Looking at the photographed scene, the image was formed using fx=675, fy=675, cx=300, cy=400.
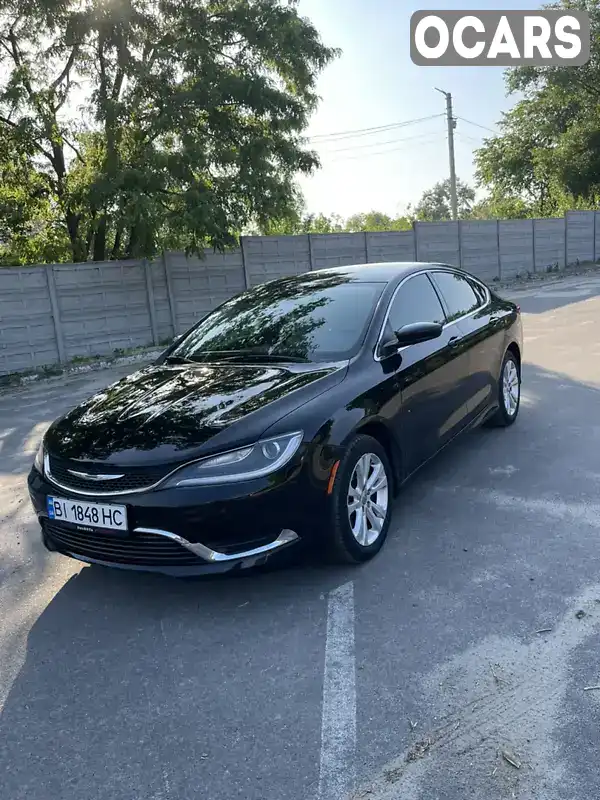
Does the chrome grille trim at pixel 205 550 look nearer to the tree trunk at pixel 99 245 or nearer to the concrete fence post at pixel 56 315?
the concrete fence post at pixel 56 315

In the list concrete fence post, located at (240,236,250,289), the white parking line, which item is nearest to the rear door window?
the white parking line

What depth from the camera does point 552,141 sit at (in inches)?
1436

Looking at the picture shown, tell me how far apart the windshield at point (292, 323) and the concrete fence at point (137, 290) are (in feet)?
25.5

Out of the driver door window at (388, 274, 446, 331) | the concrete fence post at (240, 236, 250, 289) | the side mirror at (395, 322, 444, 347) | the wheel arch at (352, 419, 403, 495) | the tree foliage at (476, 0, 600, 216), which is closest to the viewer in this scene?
the wheel arch at (352, 419, 403, 495)

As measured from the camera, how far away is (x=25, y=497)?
517 cm

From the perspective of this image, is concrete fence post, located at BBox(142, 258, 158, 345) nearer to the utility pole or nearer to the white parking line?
the white parking line

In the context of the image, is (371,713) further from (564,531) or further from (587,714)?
(564,531)

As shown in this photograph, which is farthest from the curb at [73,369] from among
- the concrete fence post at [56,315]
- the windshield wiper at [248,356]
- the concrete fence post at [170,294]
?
the windshield wiper at [248,356]

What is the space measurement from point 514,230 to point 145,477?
2260cm

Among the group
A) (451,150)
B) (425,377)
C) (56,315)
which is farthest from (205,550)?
(451,150)

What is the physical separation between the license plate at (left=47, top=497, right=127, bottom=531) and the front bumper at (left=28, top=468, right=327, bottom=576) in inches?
1.2

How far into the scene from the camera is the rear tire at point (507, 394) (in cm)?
577

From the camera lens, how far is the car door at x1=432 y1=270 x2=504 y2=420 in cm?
508

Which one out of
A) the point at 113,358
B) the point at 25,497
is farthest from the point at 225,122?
the point at 25,497
